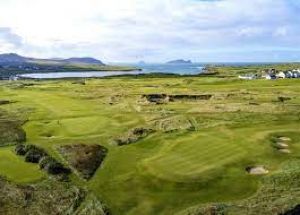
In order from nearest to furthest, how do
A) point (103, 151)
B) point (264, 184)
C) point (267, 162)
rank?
point (264, 184) → point (267, 162) → point (103, 151)

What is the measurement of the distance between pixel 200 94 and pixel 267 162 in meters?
55.1

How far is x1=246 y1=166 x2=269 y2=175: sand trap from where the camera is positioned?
42.4m

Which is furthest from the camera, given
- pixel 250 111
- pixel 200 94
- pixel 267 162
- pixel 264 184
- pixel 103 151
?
pixel 200 94

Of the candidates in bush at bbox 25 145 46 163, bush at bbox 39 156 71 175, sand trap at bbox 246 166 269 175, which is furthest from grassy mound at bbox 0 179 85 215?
sand trap at bbox 246 166 269 175

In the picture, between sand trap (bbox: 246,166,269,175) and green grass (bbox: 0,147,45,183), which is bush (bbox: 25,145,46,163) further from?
sand trap (bbox: 246,166,269,175)

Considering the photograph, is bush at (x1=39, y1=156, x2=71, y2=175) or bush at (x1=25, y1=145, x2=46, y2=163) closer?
bush at (x1=39, y1=156, x2=71, y2=175)

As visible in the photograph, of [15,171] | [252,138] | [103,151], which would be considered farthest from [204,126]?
[15,171]

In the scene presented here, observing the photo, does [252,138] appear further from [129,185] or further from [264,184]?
[129,185]

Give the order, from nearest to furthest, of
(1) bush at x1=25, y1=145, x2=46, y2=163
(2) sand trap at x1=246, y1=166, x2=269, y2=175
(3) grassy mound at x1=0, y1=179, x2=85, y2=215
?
(3) grassy mound at x1=0, y1=179, x2=85, y2=215 < (2) sand trap at x1=246, y1=166, x2=269, y2=175 < (1) bush at x1=25, y1=145, x2=46, y2=163

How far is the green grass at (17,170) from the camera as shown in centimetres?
4406

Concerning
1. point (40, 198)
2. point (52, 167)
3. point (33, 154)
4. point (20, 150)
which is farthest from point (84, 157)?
→ point (40, 198)

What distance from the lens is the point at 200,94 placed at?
9975 centimetres

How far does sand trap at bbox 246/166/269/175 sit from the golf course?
8 cm

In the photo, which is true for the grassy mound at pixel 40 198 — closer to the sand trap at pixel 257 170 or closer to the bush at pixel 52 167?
the bush at pixel 52 167
